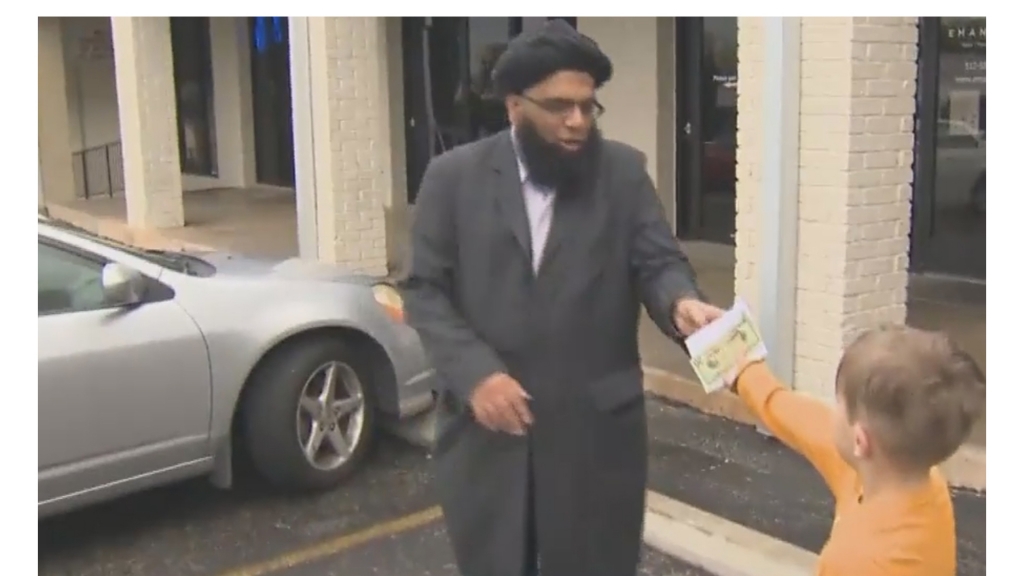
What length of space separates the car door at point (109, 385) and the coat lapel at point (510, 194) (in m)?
2.28

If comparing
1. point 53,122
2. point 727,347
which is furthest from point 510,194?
point 53,122

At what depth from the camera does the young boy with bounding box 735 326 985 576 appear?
2188mm

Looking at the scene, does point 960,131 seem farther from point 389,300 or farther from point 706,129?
point 389,300

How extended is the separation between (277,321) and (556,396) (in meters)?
2.50

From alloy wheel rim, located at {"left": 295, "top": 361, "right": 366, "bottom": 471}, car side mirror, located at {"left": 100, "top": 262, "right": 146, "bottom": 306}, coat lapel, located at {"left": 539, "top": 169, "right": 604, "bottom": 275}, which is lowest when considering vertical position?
alloy wheel rim, located at {"left": 295, "top": 361, "right": 366, "bottom": 471}

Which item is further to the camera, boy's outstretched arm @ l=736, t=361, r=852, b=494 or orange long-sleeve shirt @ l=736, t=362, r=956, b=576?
boy's outstretched arm @ l=736, t=361, r=852, b=494

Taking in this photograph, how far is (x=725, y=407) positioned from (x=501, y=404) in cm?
362

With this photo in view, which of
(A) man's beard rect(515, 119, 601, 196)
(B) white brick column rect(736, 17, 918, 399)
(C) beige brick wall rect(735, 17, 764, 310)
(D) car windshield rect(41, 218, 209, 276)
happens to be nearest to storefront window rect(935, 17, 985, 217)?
(B) white brick column rect(736, 17, 918, 399)

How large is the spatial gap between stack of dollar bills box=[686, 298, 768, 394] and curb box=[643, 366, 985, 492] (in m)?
2.85

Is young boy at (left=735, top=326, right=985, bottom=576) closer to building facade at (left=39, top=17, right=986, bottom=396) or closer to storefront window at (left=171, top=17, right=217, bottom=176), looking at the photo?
building facade at (left=39, top=17, right=986, bottom=396)

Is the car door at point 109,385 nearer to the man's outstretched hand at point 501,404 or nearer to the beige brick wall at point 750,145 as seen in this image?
the man's outstretched hand at point 501,404

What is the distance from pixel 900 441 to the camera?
2.23 meters

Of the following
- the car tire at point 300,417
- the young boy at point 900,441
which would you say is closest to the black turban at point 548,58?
the young boy at point 900,441

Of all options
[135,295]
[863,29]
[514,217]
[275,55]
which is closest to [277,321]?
[135,295]
